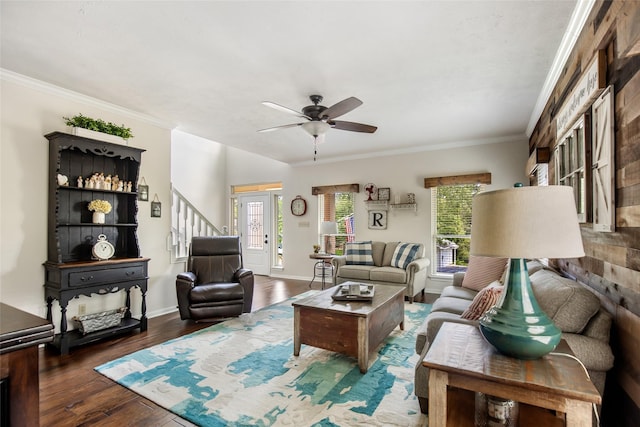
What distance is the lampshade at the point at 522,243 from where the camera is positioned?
118cm

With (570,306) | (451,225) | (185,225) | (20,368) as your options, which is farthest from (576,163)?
(185,225)

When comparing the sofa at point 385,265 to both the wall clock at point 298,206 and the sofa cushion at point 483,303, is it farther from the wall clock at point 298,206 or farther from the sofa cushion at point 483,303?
the sofa cushion at point 483,303

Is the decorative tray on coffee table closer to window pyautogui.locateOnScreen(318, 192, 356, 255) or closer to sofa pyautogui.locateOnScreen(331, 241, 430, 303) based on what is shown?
sofa pyautogui.locateOnScreen(331, 241, 430, 303)

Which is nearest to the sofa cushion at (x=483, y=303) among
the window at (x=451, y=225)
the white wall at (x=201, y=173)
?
the window at (x=451, y=225)

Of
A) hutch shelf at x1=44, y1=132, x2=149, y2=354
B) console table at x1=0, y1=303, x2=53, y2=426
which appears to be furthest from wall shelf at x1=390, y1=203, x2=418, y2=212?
console table at x1=0, y1=303, x2=53, y2=426

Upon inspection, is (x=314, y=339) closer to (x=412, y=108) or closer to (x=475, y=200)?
(x=475, y=200)

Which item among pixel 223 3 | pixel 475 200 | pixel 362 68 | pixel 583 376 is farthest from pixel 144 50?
pixel 583 376

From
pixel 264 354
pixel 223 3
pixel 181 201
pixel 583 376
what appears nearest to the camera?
pixel 583 376

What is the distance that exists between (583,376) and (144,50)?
10.9ft

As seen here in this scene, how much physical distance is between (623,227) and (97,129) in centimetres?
443

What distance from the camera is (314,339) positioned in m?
2.78

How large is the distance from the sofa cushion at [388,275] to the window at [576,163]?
101 inches

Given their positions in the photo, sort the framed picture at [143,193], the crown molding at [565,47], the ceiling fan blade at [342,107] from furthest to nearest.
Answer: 1. the framed picture at [143,193]
2. the ceiling fan blade at [342,107]
3. the crown molding at [565,47]

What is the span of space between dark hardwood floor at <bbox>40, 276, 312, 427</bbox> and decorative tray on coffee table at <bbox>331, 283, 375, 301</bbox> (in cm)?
158
